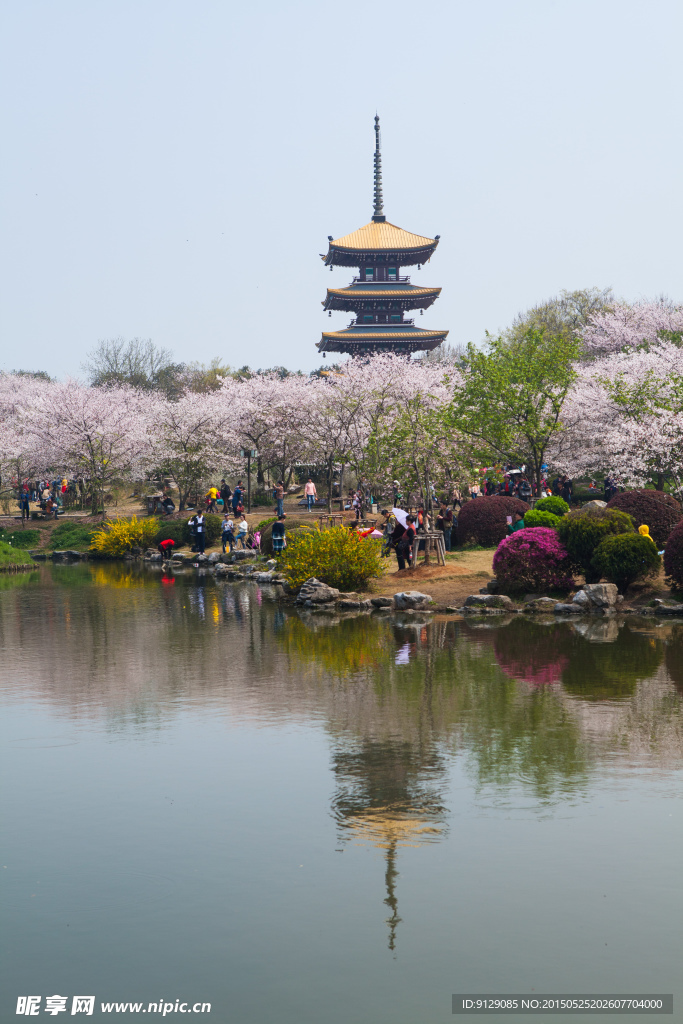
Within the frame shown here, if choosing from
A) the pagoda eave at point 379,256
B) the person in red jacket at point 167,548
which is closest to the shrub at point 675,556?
the person in red jacket at point 167,548

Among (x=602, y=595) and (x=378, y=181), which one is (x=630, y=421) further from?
(x=378, y=181)

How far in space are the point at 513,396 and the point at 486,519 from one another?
6088mm

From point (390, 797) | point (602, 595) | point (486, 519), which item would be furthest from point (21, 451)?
point (390, 797)

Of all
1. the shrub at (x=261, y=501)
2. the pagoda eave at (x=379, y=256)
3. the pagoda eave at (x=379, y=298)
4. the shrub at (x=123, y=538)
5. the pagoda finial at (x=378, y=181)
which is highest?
the pagoda finial at (x=378, y=181)

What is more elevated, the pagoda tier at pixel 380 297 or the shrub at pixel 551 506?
the pagoda tier at pixel 380 297

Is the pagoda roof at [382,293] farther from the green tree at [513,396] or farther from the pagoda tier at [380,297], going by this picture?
the green tree at [513,396]

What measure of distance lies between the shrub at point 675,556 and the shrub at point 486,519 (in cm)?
993

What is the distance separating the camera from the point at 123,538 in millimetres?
42219

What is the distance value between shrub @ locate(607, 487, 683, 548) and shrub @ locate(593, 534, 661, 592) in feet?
9.21

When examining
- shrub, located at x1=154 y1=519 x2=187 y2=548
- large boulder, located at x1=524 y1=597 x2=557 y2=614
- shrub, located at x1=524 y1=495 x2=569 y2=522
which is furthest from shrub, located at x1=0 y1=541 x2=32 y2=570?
large boulder, located at x1=524 y1=597 x2=557 y2=614

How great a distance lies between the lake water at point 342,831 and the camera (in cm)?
650

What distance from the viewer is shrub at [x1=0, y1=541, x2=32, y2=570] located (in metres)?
37.8

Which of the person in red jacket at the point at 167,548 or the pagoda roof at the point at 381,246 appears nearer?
the person in red jacket at the point at 167,548

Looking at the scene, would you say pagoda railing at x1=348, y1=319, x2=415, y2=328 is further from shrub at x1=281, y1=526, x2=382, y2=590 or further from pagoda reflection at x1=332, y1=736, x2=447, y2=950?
pagoda reflection at x1=332, y1=736, x2=447, y2=950
